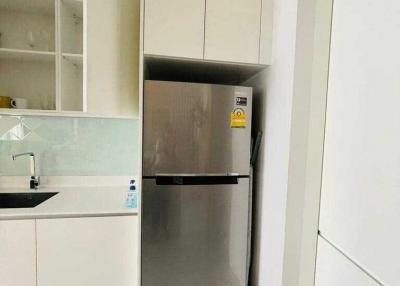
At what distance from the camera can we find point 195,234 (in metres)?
1.31

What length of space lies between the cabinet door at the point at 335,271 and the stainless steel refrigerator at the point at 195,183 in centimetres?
41

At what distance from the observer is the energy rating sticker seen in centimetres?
131

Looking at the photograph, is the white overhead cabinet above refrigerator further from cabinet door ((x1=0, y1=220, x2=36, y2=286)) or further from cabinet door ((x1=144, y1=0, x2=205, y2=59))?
cabinet door ((x1=0, y1=220, x2=36, y2=286))

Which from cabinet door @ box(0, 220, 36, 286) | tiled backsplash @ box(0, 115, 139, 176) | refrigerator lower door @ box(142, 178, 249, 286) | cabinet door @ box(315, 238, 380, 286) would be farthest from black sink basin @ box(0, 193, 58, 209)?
cabinet door @ box(315, 238, 380, 286)

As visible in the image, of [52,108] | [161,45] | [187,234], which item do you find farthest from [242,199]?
[52,108]

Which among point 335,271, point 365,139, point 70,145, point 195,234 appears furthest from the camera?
point 70,145

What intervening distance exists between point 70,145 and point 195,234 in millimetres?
1224

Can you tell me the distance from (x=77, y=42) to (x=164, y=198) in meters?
1.23

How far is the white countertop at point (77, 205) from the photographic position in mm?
1314

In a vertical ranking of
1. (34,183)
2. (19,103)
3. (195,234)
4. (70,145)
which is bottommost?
(195,234)

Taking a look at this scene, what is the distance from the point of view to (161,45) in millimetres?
1203

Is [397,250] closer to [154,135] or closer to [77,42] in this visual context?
[154,135]

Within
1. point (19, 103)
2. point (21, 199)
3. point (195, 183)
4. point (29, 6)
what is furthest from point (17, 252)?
point (29, 6)

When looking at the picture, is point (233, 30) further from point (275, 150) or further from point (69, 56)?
point (69, 56)
